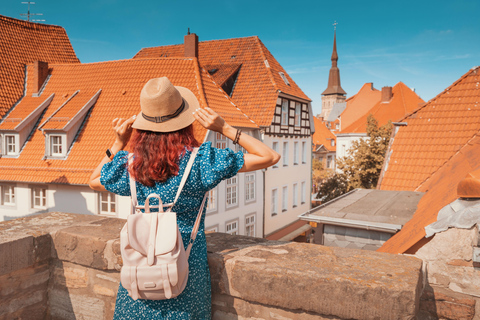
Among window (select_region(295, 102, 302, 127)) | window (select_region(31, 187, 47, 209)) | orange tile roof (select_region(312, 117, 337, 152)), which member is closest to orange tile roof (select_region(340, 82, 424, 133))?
orange tile roof (select_region(312, 117, 337, 152))

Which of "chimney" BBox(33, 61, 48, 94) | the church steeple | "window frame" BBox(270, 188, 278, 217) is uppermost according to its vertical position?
the church steeple

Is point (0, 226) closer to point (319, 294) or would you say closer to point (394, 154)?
point (319, 294)

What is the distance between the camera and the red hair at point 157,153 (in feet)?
6.13

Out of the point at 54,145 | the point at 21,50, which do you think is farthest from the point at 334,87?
the point at 54,145

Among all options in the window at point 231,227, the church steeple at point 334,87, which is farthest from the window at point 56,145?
the church steeple at point 334,87

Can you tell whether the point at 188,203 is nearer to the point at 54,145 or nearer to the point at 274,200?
the point at 54,145

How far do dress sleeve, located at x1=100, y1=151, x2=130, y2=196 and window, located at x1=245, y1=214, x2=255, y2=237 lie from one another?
52.8ft

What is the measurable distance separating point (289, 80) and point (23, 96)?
13615 mm

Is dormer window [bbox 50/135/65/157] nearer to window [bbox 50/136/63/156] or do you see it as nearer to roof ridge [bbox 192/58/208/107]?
window [bbox 50/136/63/156]

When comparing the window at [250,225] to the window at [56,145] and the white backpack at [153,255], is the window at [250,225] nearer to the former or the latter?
the window at [56,145]

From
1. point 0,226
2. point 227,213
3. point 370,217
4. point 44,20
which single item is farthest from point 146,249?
point 44,20

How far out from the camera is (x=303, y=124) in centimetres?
2362

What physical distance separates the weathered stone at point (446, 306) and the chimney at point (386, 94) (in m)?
39.2

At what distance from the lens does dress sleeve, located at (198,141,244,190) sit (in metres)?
1.87
